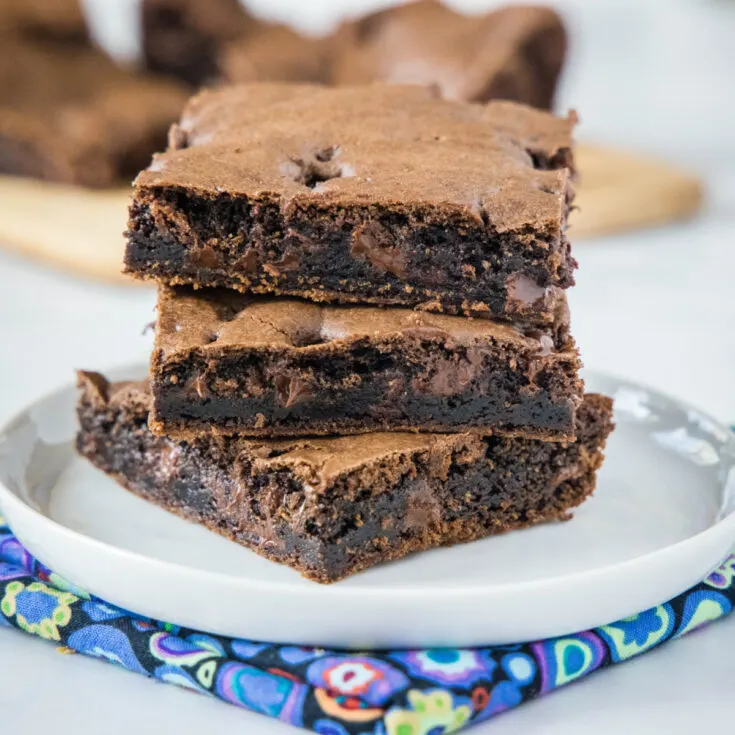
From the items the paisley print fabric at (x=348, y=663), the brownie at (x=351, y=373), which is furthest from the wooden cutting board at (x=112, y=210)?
the paisley print fabric at (x=348, y=663)

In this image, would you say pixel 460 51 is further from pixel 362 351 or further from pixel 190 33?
pixel 362 351

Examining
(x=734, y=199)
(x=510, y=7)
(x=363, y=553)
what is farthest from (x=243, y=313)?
(x=734, y=199)

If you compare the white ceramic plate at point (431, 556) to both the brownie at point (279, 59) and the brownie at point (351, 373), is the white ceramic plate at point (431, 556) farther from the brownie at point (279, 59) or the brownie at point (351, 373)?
the brownie at point (279, 59)

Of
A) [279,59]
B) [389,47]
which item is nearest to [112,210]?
[279,59]

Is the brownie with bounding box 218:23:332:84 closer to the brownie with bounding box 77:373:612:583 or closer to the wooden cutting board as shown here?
the wooden cutting board

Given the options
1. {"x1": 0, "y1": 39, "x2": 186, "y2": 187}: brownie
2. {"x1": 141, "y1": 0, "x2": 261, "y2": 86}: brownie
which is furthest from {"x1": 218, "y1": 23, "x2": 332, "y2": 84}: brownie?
{"x1": 0, "y1": 39, "x2": 186, "y2": 187}: brownie
